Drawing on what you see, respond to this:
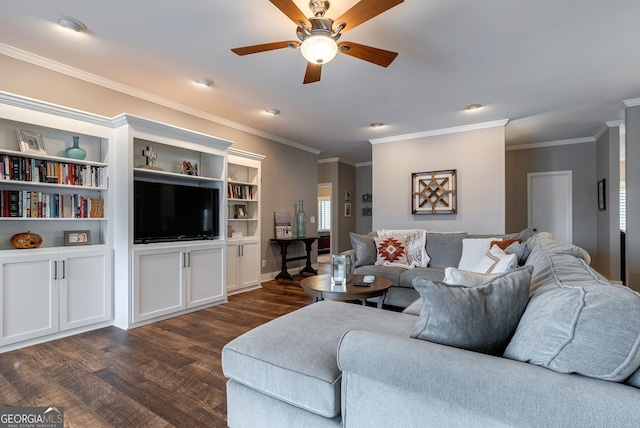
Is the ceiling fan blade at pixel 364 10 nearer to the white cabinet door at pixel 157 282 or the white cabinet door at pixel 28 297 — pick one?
the white cabinet door at pixel 157 282

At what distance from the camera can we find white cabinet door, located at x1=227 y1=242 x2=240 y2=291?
14.7 ft

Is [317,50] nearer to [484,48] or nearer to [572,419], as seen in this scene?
[484,48]

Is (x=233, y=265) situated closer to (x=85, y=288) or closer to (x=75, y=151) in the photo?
(x=85, y=288)

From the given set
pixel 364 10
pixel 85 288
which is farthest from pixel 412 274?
pixel 85 288

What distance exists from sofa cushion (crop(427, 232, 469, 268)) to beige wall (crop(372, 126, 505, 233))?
39.9 inches

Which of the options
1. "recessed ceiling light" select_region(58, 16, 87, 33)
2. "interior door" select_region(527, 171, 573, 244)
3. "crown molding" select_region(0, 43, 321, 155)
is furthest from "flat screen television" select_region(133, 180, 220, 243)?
"interior door" select_region(527, 171, 573, 244)

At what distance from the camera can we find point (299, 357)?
52.6 inches

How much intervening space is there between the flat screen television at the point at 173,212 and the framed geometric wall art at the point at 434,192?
3245 mm

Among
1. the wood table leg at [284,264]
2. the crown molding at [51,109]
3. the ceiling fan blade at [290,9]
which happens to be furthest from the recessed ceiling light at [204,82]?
the wood table leg at [284,264]

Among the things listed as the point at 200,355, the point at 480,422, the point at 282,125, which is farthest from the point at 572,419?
the point at 282,125

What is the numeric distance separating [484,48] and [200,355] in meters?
3.51

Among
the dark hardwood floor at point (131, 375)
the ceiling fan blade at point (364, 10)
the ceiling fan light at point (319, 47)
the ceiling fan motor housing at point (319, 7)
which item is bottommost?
the dark hardwood floor at point (131, 375)

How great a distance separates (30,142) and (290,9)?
2673 mm

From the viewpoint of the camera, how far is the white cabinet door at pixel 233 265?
448 centimetres
